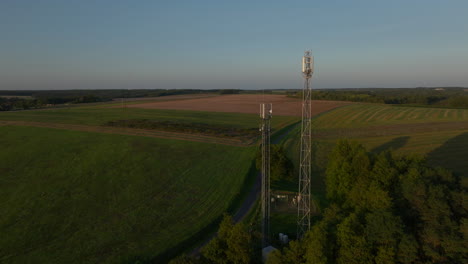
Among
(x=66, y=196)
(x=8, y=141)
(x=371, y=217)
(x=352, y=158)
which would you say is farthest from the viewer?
(x=8, y=141)

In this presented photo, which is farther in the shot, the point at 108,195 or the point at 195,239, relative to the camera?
the point at 108,195

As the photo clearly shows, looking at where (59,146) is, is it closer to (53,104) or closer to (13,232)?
(13,232)

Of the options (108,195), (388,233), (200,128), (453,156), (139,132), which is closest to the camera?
(388,233)

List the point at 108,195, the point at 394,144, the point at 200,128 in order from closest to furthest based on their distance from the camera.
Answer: the point at 108,195
the point at 394,144
the point at 200,128

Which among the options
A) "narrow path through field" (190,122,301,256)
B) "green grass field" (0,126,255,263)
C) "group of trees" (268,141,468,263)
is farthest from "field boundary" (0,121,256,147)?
"group of trees" (268,141,468,263)

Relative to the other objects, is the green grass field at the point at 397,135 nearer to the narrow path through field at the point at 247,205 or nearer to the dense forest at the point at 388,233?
the narrow path through field at the point at 247,205

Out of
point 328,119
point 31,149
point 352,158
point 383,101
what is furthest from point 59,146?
point 383,101

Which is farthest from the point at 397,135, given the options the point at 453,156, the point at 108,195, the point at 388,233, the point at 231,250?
the point at 108,195

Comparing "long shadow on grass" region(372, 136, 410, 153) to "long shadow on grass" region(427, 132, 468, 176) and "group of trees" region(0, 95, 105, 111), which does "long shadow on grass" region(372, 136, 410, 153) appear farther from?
"group of trees" region(0, 95, 105, 111)

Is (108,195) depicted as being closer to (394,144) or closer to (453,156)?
(394,144)
